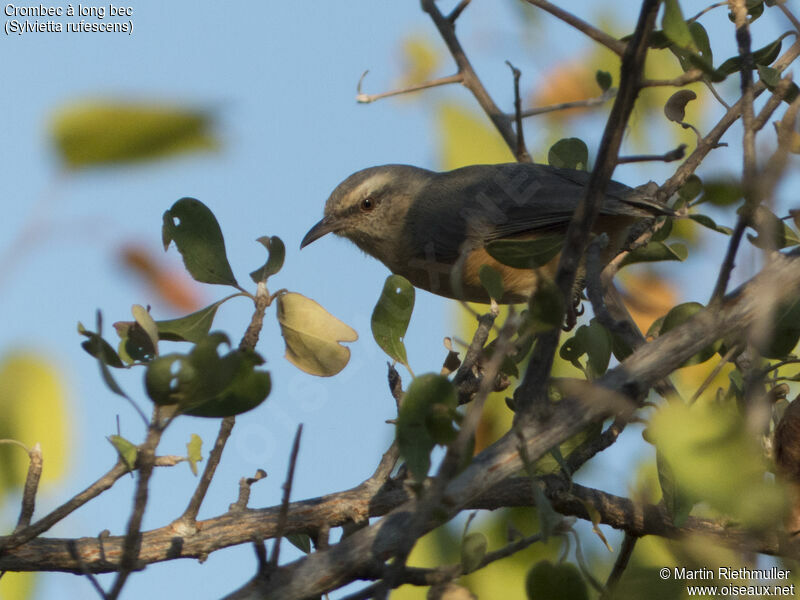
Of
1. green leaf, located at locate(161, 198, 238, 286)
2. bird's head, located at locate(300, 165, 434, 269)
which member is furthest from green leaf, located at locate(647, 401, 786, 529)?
bird's head, located at locate(300, 165, 434, 269)

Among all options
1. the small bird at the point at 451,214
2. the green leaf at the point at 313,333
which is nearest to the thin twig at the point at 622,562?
the green leaf at the point at 313,333

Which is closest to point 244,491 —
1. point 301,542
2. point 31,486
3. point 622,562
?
point 301,542

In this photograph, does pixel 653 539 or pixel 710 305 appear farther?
pixel 653 539

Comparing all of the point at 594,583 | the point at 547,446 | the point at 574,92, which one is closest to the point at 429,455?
the point at 547,446

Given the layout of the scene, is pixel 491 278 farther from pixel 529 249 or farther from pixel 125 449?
pixel 125 449

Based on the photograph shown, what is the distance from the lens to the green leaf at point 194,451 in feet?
7.46

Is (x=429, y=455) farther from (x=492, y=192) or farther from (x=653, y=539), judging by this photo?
(x=492, y=192)

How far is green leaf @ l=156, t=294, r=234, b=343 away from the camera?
7.96ft

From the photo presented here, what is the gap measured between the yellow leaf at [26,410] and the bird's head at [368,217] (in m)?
3.30

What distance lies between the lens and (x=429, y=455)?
1815 millimetres

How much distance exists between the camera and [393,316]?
2736 mm

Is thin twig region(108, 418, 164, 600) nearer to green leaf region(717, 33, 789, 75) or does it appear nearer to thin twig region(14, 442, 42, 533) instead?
thin twig region(14, 442, 42, 533)

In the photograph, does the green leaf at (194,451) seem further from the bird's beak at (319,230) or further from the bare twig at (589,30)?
the bird's beak at (319,230)

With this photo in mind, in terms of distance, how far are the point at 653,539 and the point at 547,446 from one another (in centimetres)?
159
